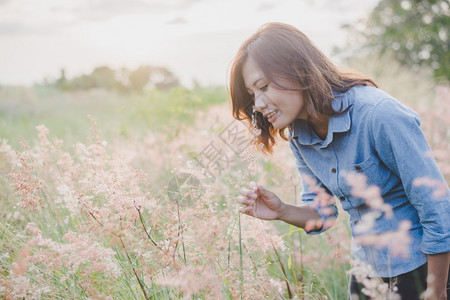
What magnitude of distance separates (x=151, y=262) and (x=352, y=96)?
121cm

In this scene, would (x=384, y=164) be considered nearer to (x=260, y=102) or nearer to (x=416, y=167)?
(x=416, y=167)

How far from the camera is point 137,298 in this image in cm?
177

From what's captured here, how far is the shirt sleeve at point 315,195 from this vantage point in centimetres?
213

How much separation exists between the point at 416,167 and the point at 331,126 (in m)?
0.43

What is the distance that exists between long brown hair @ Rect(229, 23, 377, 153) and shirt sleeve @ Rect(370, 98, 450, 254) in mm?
256

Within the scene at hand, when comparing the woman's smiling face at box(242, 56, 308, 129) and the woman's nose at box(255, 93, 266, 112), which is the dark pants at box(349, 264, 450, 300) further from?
the woman's nose at box(255, 93, 266, 112)

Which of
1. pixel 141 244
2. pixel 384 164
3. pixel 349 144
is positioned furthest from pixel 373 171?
pixel 141 244

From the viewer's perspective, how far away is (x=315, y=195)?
224 centimetres

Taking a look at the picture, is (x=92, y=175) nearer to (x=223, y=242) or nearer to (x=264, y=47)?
(x=223, y=242)

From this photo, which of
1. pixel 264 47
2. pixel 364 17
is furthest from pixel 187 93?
pixel 364 17

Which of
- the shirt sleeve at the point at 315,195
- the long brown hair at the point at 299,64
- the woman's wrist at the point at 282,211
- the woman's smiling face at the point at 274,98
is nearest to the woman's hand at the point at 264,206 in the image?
the woman's wrist at the point at 282,211

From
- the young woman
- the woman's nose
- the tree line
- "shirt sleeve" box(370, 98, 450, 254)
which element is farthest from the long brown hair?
the tree line

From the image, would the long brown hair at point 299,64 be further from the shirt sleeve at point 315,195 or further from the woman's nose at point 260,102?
the shirt sleeve at point 315,195

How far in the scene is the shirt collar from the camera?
1805 millimetres
